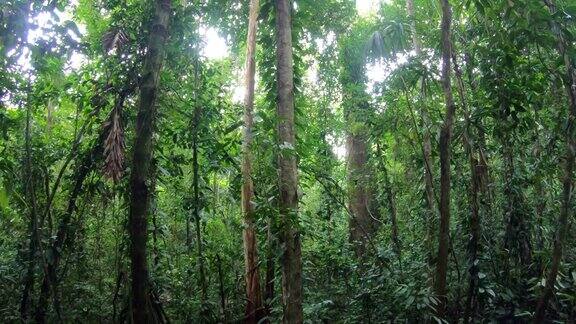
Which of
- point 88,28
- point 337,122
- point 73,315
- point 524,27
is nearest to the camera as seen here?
point 524,27

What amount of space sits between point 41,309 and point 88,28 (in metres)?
4.55

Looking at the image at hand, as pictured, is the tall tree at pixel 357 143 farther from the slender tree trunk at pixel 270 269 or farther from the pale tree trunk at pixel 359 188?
the slender tree trunk at pixel 270 269

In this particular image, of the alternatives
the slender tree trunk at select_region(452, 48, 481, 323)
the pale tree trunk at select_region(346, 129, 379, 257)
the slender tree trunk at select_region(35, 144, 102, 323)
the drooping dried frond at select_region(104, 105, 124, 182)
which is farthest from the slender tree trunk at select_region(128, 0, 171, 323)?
the pale tree trunk at select_region(346, 129, 379, 257)

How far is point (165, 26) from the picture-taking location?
425cm

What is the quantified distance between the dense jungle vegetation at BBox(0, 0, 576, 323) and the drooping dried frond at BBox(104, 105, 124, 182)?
19mm

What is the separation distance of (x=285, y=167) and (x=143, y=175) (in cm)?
125

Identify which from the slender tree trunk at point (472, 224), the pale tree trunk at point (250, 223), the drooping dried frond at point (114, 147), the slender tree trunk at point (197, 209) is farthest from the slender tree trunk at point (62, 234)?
the slender tree trunk at point (472, 224)

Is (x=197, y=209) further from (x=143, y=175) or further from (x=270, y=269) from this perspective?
(x=143, y=175)

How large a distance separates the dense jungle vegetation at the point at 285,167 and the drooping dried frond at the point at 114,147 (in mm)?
19

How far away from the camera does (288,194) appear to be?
3982mm

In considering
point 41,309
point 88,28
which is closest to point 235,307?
point 41,309

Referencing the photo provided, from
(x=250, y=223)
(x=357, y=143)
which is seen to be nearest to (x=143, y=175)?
(x=250, y=223)

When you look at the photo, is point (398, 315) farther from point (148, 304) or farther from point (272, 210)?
point (148, 304)

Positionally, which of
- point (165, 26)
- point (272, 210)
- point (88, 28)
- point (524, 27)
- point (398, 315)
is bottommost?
point (398, 315)
